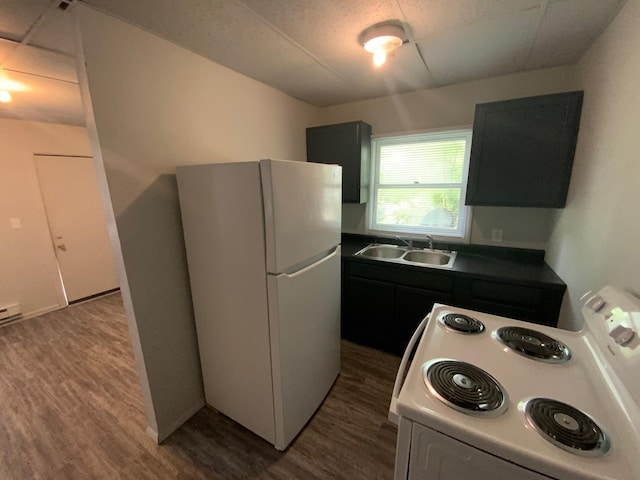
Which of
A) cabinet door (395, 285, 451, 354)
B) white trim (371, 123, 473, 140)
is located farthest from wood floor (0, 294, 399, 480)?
white trim (371, 123, 473, 140)

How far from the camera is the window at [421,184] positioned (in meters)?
2.46

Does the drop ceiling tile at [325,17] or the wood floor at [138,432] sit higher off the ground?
the drop ceiling tile at [325,17]

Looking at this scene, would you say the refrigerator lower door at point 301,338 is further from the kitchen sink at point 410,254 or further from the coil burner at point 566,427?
the coil burner at point 566,427

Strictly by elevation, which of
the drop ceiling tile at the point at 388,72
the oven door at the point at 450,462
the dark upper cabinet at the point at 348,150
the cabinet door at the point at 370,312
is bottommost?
the cabinet door at the point at 370,312

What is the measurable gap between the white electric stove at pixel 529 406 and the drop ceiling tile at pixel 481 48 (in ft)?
4.66

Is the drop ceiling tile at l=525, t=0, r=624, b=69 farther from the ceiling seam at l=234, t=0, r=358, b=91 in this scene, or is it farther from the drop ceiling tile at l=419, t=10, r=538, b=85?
the ceiling seam at l=234, t=0, r=358, b=91

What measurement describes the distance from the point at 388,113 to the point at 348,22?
1387mm

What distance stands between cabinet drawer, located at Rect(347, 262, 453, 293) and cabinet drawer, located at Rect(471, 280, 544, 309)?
7.4 inches

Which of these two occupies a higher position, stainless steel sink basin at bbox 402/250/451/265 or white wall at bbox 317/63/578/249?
white wall at bbox 317/63/578/249

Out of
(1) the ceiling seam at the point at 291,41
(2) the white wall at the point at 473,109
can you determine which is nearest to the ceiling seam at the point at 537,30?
(2) the white wall at the point at 473,109

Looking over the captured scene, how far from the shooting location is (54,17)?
48.9 inches

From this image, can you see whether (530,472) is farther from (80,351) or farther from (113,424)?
(80,351)

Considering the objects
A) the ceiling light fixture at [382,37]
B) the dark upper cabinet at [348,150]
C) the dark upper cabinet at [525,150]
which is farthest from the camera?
the dark upper cabinet at [348,150]

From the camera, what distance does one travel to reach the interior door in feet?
10.7
